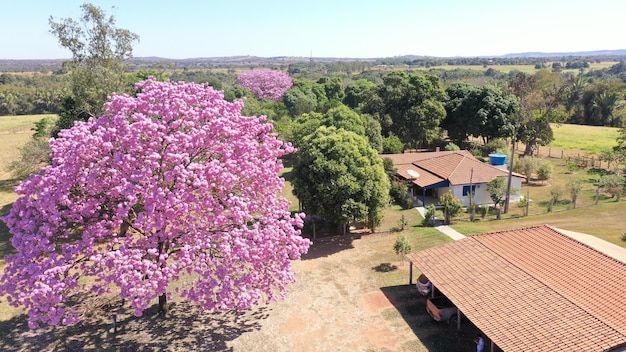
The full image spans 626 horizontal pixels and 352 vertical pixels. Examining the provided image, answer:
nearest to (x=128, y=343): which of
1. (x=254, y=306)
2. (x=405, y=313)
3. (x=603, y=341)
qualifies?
(x=254, y=306)

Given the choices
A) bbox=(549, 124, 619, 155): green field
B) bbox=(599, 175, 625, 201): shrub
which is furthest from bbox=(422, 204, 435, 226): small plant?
bbox=(549, 124, 619, 155): green field

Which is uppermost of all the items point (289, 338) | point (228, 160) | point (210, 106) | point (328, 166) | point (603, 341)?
point (210, 106)

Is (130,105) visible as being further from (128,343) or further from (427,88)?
(427,88)

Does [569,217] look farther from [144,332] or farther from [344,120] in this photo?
[144,332]

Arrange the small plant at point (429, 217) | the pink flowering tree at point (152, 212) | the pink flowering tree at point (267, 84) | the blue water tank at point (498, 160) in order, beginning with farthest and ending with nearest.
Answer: the pink flowering tree at point (267, 84) → the blue water tank at point (498, 160) → the small plant at point (429, 217) → the pink flowering tree at point (152, 212)

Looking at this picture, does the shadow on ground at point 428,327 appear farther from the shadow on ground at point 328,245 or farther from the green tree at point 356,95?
the green tree at point 356,95

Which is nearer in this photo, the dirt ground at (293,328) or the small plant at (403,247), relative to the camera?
the dirt ground at (293,328)

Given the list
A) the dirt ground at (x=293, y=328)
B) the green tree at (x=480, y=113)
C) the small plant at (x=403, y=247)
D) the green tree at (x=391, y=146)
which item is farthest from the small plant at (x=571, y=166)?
the dirt ground at (x=293, y=328)
